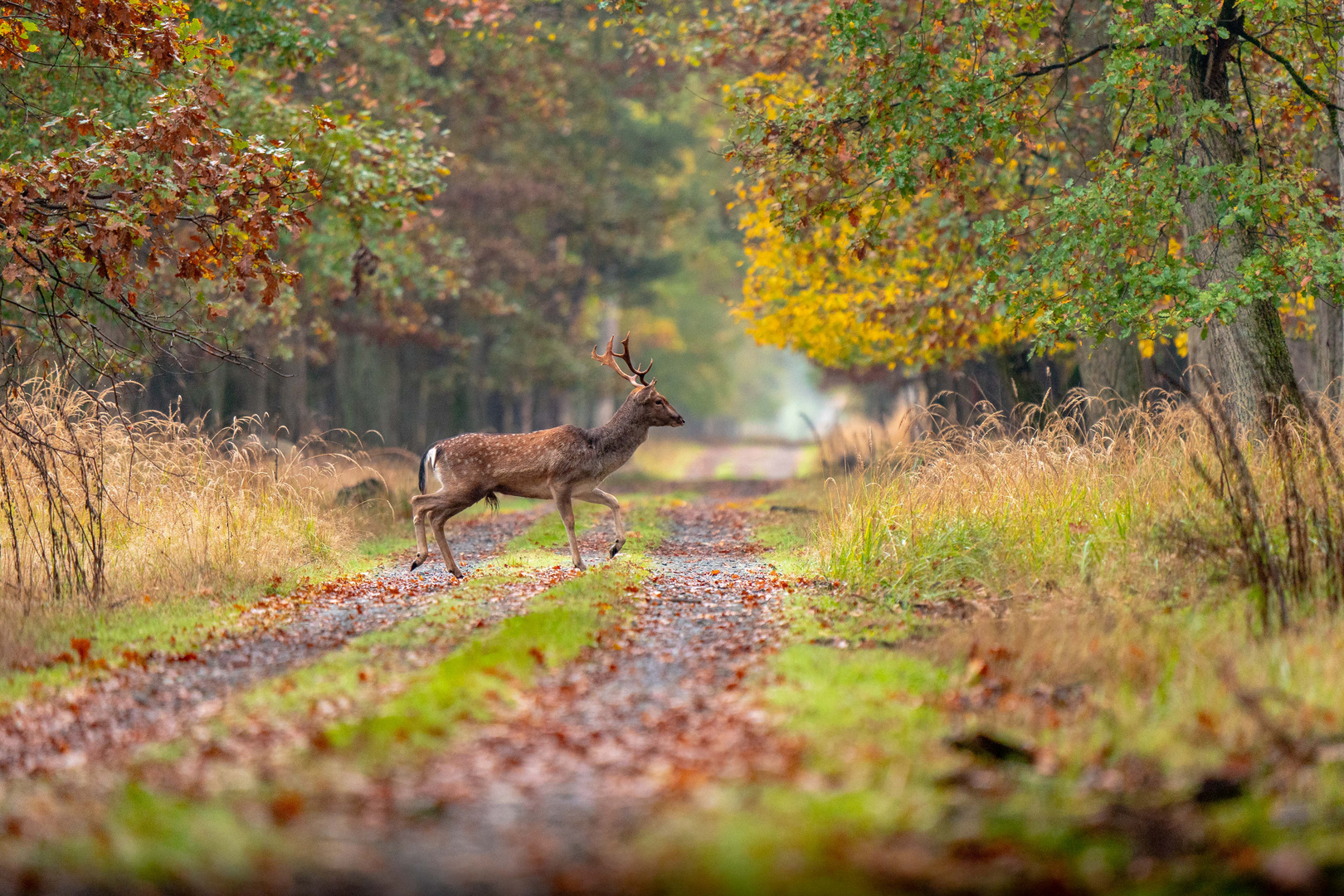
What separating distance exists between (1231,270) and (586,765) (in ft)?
29.4

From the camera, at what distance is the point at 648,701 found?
6324 millimetres

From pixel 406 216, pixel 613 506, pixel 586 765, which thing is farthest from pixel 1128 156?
pixel 586 765

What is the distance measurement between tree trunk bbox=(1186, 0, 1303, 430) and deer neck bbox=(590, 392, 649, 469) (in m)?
5.71

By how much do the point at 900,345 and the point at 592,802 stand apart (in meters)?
15.1

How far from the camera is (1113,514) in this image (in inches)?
377

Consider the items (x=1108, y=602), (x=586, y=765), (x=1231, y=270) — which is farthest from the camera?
(x=1231, y=270)

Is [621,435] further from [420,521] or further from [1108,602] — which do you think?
[1108,602]

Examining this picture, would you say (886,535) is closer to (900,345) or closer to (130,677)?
(130,677)

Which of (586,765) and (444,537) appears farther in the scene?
(444,537)

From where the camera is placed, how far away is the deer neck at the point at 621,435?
12.4m

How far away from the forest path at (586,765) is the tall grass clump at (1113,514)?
7.75ft

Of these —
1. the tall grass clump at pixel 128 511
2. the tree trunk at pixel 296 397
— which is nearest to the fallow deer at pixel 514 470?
the tall grass clump at pixel 128 511

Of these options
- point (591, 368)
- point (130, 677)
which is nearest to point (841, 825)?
point (130, 677)

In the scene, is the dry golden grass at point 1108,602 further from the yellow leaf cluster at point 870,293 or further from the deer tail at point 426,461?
the deer tail at point 426,461
